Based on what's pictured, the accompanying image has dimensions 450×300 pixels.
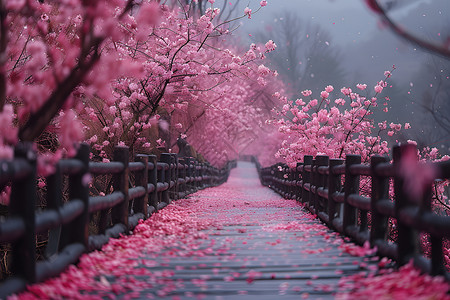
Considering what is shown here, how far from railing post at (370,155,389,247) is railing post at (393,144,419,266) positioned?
0.58m

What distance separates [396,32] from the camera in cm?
260

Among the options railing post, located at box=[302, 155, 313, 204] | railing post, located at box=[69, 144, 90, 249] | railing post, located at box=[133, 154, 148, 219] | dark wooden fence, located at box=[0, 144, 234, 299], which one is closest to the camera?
dark wooden fence, located at box=[0, 144, 234, 299]

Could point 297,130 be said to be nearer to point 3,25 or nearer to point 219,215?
point 219,215

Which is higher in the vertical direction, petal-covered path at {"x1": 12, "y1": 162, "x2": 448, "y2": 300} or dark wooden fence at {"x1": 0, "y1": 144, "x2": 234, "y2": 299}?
dark wooden fence at {"x1": 0, "y1": 144, "x2": 234, "y2": 299}

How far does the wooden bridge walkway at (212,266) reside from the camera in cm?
371

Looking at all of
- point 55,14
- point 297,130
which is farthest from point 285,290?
point 297,130

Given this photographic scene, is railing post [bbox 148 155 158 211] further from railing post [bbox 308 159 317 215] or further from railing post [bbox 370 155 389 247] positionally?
railing post [bbox 370 155 389 247]

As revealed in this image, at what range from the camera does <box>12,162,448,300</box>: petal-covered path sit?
3705 mm

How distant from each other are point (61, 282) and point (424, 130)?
36.6 m

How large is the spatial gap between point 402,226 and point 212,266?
1.77 m

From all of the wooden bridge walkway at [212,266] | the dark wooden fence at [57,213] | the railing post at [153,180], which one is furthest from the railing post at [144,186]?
the railing post at [153,180]

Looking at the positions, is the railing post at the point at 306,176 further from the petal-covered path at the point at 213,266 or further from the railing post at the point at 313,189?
the petal-covered path at the point at 213,266

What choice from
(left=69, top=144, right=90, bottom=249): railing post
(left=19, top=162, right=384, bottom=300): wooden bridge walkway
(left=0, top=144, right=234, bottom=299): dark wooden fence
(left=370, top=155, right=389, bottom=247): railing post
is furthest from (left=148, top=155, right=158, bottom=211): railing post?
(left=370, top=155, right=389, bottom=247): railing post

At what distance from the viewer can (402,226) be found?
14.3 feet
